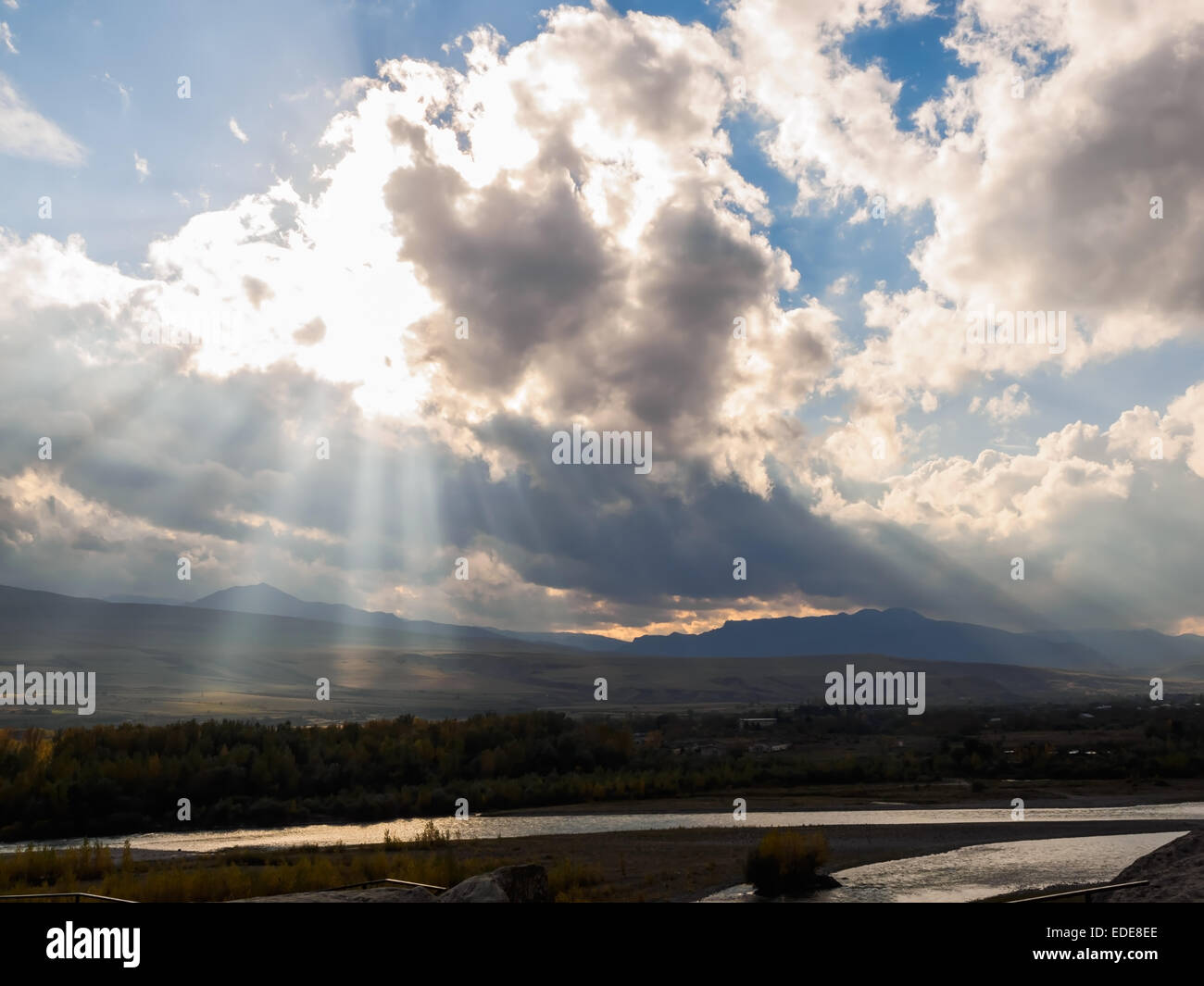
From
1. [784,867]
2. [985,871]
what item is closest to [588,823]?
[784,867]

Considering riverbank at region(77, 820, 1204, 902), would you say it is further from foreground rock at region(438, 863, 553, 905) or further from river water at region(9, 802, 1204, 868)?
foreground rock at region(438, 863, 553, 905)

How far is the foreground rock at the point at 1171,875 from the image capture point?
32.7ft

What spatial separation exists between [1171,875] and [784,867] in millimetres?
10559

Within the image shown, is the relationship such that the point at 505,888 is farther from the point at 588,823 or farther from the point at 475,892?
the point at 588,823

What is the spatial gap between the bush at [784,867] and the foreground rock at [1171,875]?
27.8 ft

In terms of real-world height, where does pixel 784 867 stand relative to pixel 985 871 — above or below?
above

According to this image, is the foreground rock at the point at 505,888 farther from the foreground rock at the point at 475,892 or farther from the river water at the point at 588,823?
the river water at the point at 588,823

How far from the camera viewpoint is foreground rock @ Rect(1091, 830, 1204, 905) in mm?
9953

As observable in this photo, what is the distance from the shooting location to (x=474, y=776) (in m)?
49.6

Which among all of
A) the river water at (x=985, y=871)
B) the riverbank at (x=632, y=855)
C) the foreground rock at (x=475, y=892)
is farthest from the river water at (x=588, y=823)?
the foreground rock at (x=475, y=892)

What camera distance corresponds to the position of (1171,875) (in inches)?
427

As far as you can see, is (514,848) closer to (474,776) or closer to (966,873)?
(966,873)
